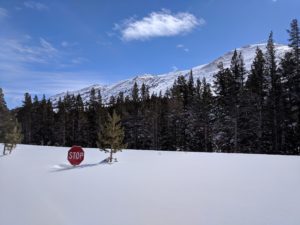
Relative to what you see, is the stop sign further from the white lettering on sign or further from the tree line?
the tree line

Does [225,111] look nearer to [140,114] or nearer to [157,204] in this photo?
[140,114]

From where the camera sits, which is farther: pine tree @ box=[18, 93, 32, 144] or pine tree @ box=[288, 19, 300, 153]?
pine tree @ box=[18, 93, 32, 144]

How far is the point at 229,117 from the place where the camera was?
4638 centimetres

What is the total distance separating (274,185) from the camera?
11.4 m

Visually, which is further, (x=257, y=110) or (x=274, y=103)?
(x=257, y=110)

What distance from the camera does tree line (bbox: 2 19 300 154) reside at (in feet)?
134

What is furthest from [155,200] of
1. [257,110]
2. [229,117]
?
[229,117]

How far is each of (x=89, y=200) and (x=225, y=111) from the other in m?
40.9

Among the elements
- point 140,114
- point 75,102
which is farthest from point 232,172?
point 75,102

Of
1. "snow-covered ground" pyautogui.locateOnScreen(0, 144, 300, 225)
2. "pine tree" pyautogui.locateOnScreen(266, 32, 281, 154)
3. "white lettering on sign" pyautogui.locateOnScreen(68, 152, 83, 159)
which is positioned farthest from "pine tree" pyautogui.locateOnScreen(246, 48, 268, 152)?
"snow-covered ground" pyautogui.locateOnScreen(0, 144, 300, 225)

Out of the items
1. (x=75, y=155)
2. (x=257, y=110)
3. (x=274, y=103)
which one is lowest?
(x=75, y=155)

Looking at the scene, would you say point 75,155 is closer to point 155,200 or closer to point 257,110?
point 155,200

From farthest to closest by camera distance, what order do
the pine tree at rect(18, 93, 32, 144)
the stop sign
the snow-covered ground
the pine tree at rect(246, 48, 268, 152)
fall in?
1. the pine tree at rect(18, 93, 32, 144)
2. the pine tree at rect(246, 48, 268, 152)
3. the stop sign
4. the snow-covered ground

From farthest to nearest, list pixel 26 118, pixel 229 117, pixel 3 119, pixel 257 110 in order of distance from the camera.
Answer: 1. pixel 26 118
2. pixel 229 117
3. pixel 257 110
4. pixel 3 119
